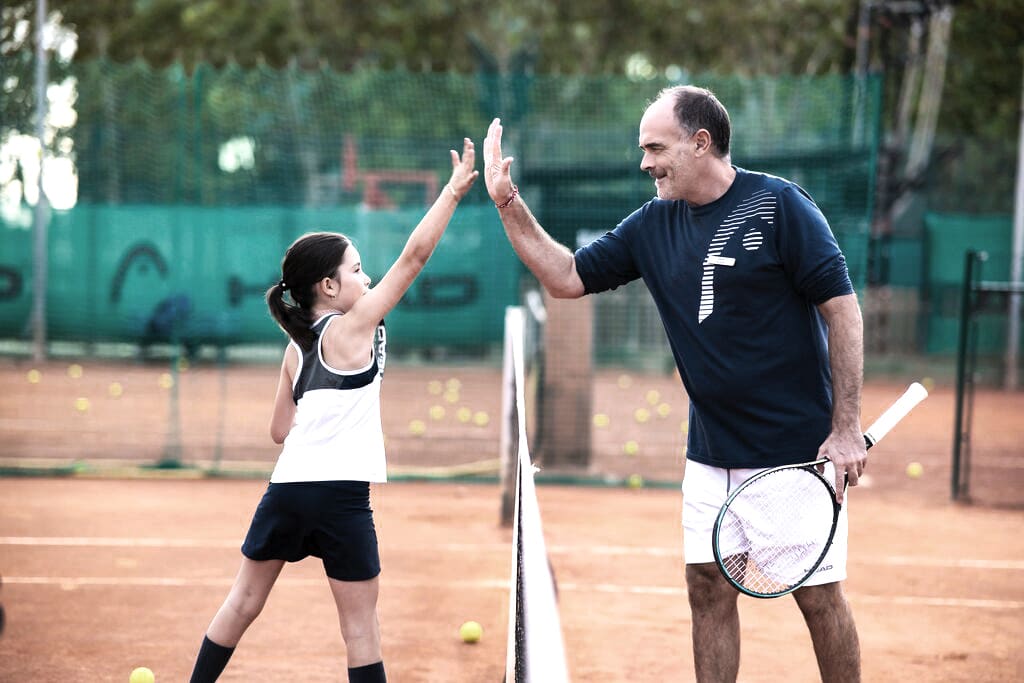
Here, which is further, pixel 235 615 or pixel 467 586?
pixel 467 586

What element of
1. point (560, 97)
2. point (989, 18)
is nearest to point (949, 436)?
point (560, 97)

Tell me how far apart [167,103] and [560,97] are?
573 cm

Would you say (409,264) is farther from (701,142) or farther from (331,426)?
(701,142)

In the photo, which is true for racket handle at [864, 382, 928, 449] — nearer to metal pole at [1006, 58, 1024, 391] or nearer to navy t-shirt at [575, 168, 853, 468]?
navy t-shirt at [575, 168, 853, 468]

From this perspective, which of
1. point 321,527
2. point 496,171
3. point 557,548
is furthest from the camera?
point 557,548

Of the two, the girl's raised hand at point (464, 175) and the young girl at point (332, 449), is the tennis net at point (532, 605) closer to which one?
the young girl at point (332, 449)

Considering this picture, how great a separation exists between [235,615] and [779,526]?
5.75 ft

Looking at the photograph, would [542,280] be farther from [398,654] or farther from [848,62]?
[848,62]

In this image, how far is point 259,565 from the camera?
4.08m

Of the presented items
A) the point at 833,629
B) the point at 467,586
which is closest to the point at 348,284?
the point at 833,629

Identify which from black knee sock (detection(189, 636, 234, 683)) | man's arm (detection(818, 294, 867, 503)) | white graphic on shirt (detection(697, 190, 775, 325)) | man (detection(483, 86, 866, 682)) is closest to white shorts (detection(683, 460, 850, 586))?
man (detection(483, 86, 866, 682))

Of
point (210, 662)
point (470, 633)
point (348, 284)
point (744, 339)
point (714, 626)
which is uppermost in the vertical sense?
point (348, 284)

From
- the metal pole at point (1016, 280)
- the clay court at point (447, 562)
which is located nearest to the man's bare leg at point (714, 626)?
the clay court at point (447, 562)

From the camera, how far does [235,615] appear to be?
4.08 meters
